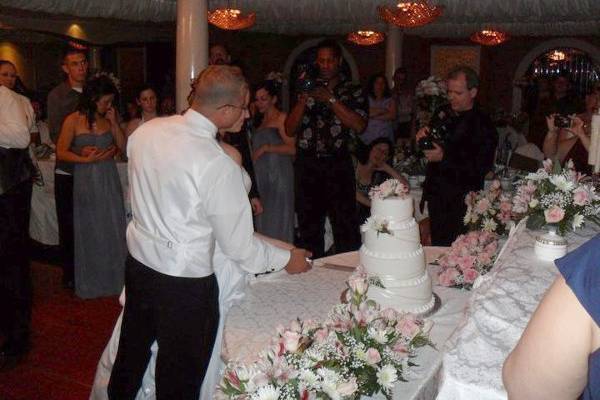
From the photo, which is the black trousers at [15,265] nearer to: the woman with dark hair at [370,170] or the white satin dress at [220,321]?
the white satin dress at [220,321]

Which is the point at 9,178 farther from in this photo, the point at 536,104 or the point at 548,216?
the point at 536,104

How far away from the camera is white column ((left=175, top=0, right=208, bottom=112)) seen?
184 inches

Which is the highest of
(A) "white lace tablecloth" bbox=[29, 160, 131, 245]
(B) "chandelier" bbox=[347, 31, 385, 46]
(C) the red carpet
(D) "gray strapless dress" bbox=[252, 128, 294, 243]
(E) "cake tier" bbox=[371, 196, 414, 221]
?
(B) "chandelier" bbox=[347, 31, 385, 46]

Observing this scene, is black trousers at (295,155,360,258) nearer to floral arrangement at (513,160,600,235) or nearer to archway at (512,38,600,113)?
floral arrangement at (513,160,600,235)

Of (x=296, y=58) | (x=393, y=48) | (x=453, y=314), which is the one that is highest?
(x=393, y=48)

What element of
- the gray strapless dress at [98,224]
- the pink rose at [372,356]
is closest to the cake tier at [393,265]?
the pink rose at [372,356]

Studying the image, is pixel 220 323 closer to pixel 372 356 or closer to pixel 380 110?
pixel 372 356

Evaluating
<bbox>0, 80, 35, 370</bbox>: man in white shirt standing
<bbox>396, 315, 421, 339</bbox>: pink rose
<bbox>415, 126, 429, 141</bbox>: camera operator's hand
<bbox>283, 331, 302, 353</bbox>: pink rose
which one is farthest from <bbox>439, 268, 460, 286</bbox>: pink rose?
<bbox>0, 80, 35, 370</bbox>: man in white shirt standing

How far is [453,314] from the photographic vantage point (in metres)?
2.10

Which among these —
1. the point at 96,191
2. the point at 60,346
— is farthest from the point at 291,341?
the point at 96,191

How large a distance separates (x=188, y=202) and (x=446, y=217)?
2138mm

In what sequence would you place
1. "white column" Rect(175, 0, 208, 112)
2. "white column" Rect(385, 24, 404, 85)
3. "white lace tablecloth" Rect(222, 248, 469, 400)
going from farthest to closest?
"white column" Rect(385, 24, 404, 85)
"white column" Rect(175, 0, 208, 112)
"white lace tablecloth" Rect(222, 248, 469, 400)

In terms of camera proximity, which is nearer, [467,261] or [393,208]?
[393,208]

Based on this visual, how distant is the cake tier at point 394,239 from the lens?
198 centimetres
